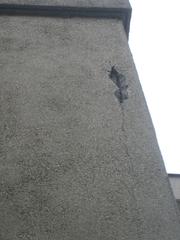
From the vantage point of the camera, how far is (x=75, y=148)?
234cm

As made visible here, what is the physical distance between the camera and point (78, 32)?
3258 mm

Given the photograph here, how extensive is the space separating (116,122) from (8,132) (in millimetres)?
600

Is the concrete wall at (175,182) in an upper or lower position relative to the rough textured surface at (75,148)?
lower

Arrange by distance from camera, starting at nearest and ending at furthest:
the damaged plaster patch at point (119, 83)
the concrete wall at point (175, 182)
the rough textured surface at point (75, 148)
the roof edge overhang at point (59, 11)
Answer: the rough textured surface at point (75, 148) < the damaged plaster patch at point (119, 83) < the roof edge overhang at point (59, 11) < the concrete wall at point (175, 182)

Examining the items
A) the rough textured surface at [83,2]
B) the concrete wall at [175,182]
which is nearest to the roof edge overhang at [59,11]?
the rough textured surface at [83,2]

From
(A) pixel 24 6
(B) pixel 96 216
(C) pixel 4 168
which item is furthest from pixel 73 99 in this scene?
(A) pixel 24 6

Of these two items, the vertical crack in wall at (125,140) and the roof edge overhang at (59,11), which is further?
the roof edge overhang at (59,11)

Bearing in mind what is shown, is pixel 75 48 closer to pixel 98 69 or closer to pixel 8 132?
pixel 98 69

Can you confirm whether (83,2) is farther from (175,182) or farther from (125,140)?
(175,182)

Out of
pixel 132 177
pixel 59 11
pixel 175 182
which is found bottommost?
pixel 175 182

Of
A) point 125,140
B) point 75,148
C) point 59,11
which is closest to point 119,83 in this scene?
point 125,140

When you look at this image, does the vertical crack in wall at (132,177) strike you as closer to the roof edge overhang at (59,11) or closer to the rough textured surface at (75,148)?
the rough textured surface at (75,148)

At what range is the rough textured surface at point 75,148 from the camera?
199cm

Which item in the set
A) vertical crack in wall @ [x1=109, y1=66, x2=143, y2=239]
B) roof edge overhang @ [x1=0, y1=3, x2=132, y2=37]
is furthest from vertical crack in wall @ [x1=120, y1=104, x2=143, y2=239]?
roof edge overhang @ [x1=0, y1=3, x2=132, y2=37]
